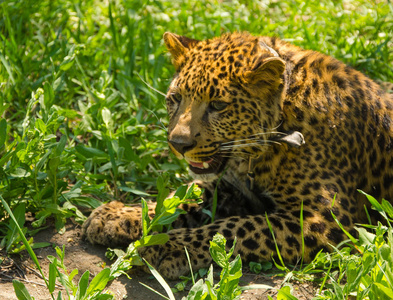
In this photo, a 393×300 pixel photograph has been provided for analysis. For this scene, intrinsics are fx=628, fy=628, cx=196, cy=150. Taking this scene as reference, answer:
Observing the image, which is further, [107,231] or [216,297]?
[107,231]

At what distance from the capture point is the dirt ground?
4.67 m

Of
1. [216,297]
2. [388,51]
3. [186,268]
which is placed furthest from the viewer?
[388,51]

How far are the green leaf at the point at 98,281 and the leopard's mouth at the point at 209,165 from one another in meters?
1.67

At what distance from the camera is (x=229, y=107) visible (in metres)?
5.32

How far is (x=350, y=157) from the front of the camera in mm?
5480

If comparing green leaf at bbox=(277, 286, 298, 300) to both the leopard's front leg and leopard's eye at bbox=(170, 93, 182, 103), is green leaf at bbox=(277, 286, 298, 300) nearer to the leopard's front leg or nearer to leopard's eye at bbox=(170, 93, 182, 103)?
the leopard's front leg

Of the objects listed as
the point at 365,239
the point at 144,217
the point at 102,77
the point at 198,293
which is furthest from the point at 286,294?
the point at 102,77

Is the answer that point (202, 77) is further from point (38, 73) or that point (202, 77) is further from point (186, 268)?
point (38, 73)

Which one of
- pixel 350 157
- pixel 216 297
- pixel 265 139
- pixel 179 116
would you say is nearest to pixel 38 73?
pixel 179 116

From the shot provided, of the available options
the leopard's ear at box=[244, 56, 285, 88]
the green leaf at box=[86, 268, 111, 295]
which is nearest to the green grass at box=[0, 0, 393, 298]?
the green leaf at box=[86, 268, 111, 295]

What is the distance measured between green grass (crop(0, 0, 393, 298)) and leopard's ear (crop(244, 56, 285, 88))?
1.45 m

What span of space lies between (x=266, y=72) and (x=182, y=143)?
91 cm

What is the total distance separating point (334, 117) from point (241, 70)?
2.99ft

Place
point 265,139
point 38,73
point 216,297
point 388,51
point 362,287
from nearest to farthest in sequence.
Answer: point 216,297 → point 362,287 → point 265,139 → point 38,73 → point 388,51
